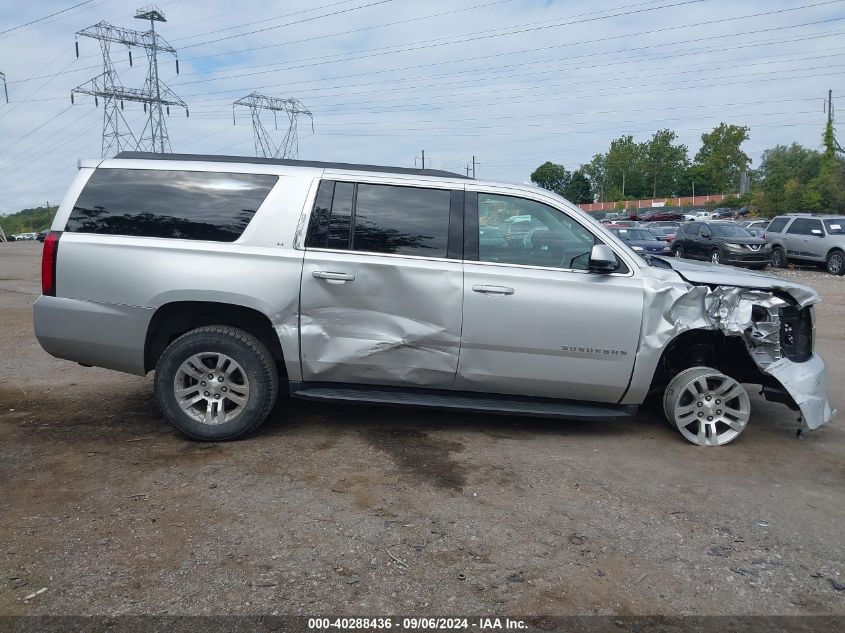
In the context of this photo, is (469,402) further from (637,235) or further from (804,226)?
(637,235)

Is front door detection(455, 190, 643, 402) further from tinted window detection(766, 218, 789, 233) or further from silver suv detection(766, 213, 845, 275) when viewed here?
tinted window detection(766, 218, 789, 233)

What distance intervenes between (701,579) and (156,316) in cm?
382

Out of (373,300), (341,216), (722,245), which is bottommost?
(373,300)

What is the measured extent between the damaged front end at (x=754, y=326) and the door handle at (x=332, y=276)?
2.11 meters

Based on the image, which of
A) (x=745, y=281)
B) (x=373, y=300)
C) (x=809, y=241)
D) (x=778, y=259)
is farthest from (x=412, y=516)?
(x=778, y=259)

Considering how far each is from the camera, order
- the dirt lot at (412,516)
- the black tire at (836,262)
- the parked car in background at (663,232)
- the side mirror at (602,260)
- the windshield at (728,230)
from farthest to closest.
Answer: the parked car in background at (663,232) < the windshield at (728,230) < the black tire at (836,262) < the side mirror at (602,260) < the dirt lot at (412,516)

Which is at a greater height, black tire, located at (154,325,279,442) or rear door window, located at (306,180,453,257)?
rear door window, located at (306,180,453,257)

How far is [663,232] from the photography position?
28703 millimetres

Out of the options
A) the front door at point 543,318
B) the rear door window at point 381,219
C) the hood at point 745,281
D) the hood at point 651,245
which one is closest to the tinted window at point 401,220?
the rear door window at point 381,219

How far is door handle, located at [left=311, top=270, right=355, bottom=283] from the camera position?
15.5 feet

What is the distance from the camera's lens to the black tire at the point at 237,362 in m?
4.76

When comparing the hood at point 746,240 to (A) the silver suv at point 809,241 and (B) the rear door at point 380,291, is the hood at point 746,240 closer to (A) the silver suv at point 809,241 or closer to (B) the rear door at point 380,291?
(A) the silver suv at point 809,241

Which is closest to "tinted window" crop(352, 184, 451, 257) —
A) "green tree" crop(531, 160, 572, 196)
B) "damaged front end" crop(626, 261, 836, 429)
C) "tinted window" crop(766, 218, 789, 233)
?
"damaged front end" crop(626, 261, 836, 429)

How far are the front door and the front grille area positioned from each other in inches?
48.3
